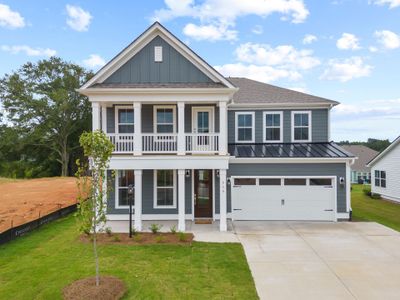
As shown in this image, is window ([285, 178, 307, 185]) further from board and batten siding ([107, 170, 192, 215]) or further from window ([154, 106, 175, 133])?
window ([154, 106, 175, 133])

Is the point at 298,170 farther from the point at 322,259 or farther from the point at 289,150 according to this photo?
the point at 322,259

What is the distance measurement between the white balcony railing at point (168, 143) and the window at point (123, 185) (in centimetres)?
165

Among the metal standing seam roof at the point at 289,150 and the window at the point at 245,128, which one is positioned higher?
the window at the point at 245,128

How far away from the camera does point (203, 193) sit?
14148mm

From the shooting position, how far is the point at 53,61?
131ft

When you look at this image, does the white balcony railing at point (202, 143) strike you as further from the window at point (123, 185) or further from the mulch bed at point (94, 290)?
the mulch bed at point (94, 290)

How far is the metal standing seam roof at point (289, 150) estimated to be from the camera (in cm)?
1366

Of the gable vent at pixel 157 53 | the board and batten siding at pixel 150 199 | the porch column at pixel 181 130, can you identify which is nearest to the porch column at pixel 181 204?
the porch column at pixel 181 130

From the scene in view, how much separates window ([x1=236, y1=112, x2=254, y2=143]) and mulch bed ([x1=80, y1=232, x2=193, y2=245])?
19.7 feet

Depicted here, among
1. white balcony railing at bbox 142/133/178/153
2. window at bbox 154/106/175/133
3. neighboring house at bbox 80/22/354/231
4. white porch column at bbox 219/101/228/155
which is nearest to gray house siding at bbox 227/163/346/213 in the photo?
neighboring house at bbox 80/22/354/231

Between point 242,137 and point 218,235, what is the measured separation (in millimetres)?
5689

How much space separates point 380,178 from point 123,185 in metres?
20.3

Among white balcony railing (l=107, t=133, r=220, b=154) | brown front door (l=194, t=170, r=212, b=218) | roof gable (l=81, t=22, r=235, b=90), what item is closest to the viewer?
white balcony railing (l=107, t=133, r=220, b=154)

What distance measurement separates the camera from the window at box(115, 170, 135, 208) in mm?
13922
